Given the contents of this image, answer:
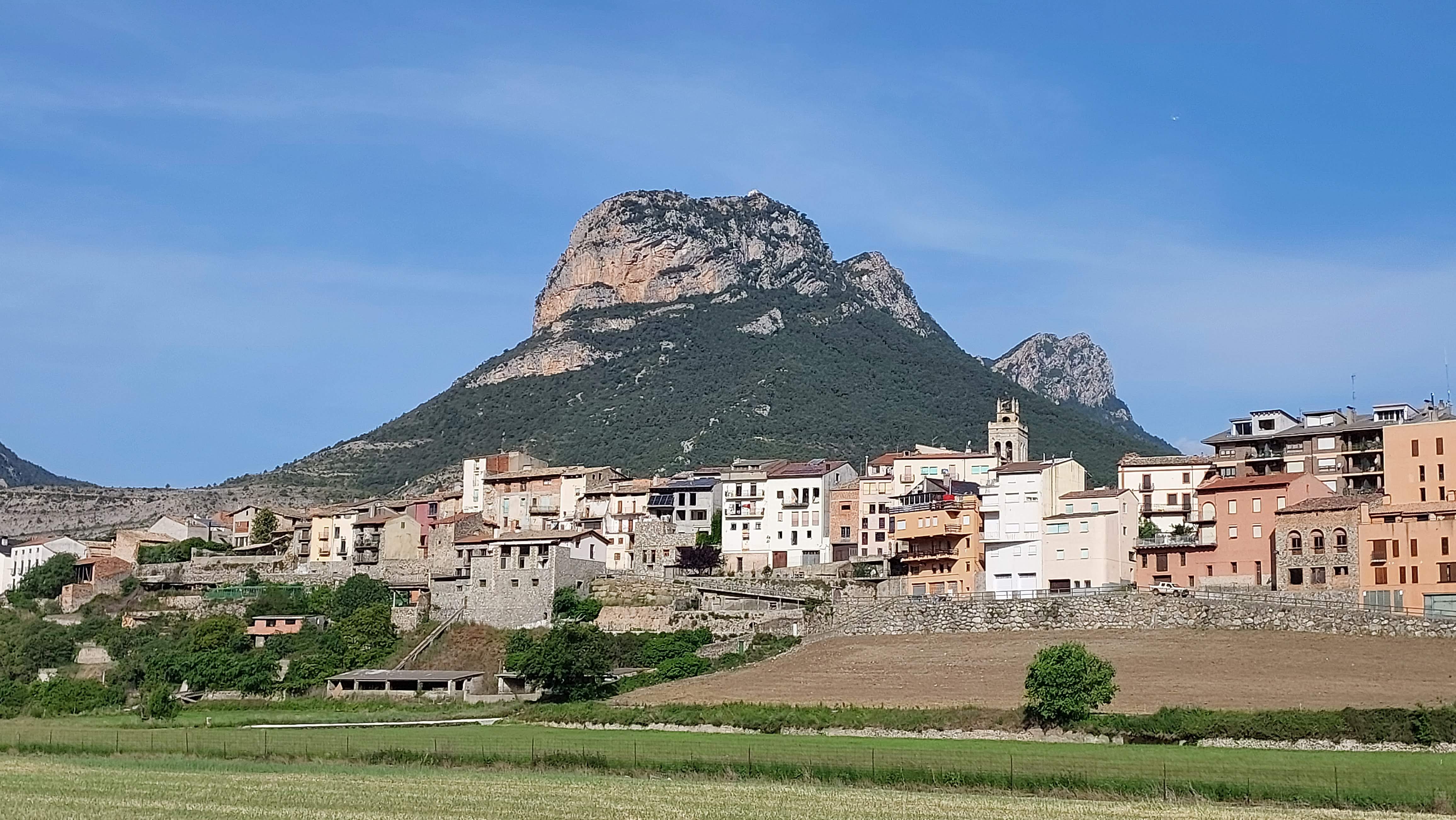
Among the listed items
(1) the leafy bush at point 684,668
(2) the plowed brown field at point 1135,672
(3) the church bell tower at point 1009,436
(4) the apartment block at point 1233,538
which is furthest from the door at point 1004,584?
(3) the church bell tower at point 1009,436

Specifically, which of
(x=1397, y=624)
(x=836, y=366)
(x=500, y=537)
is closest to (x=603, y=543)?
(x=500, y=537)

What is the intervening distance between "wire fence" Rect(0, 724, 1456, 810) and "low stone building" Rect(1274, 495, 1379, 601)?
1076 inches

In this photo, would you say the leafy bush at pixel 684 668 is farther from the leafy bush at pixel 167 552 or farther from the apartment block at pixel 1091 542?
the leafy bush at pixel 167 552

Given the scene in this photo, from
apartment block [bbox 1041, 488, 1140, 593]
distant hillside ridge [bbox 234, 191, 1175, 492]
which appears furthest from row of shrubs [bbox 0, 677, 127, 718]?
distant hillside ridge [bbox 234, 191, 1175, 492]

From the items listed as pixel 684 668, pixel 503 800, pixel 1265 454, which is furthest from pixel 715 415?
pixel 503 800

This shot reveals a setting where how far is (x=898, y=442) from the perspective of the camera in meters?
160

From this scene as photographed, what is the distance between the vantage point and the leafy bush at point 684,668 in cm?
7950

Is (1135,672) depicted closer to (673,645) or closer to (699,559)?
(673,645)

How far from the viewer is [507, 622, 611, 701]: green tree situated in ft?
255

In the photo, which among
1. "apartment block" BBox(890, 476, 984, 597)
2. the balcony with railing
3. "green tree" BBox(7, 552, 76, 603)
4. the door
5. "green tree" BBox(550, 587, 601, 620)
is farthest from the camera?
"green tree" BBox(7, 552, 76, 603)

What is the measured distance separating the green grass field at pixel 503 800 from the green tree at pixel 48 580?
71310 mm

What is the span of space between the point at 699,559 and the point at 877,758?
52694 mm

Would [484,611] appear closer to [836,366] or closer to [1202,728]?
[1202,728]

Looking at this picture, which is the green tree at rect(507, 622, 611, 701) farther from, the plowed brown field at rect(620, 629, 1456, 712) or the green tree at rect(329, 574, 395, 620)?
the green tree at rect(329, 574, 395, 620)
